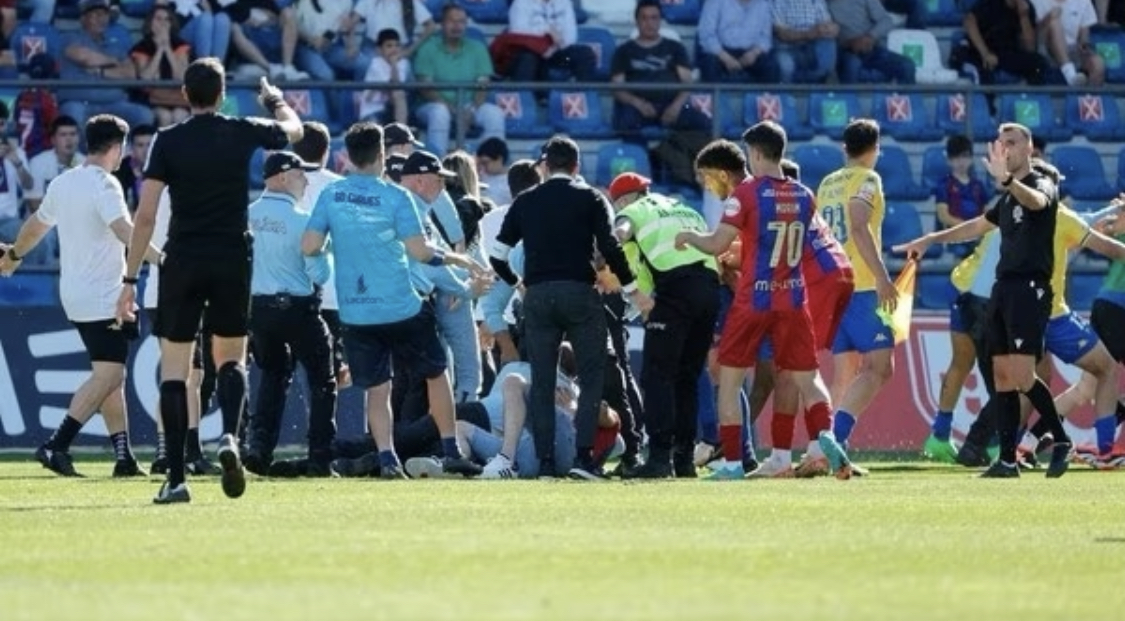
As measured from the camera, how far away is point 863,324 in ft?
65.1

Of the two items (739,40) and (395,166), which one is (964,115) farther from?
(395,166)

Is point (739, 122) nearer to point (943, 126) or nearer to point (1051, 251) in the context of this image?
point (943, 126)

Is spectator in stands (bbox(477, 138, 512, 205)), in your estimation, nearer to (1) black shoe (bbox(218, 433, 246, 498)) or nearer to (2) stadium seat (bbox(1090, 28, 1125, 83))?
(2) stadium seat (bbox(1090, 28, 1125, 83))

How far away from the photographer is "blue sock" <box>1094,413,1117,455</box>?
20.7 m

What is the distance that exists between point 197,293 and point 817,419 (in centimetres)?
518

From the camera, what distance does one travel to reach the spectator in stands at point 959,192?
982 inches

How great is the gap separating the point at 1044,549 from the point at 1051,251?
22.1 ft

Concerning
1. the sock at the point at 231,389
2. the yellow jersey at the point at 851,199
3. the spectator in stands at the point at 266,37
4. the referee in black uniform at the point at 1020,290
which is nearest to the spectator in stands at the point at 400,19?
the spectator in stands at the point at 266,37

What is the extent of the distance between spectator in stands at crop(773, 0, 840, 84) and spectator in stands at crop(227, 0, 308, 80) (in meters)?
4.94

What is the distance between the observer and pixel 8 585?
32.5 feet

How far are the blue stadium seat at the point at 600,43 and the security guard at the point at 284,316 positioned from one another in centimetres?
869

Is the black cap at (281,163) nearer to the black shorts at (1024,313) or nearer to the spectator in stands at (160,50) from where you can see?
the black shorts at (1024,313)

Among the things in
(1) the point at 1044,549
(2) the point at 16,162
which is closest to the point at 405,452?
(2) the point at 16,162

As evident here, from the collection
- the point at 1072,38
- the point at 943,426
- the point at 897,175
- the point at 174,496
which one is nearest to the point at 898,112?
the point at 897,175
